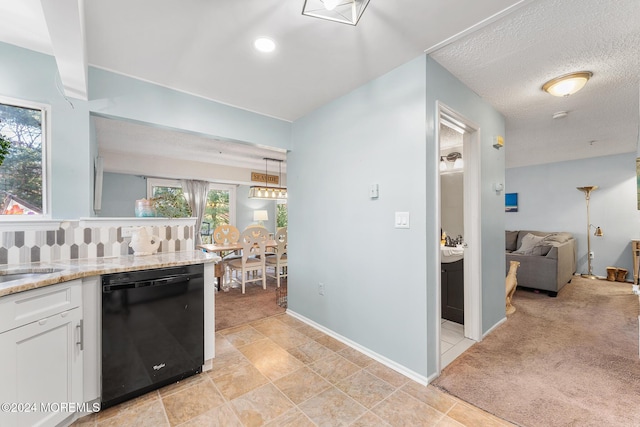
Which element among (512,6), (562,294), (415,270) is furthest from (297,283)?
(562,294)

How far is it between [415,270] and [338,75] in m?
1.74

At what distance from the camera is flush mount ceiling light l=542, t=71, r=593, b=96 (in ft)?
7.22

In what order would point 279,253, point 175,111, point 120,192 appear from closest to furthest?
point 175,111, point 279,253, point 120,192

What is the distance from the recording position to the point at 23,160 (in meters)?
1.92

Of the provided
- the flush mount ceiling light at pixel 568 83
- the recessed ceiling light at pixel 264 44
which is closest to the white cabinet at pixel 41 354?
the recessed ceiling light at pixel 264 44

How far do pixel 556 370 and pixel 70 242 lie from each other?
3917 millimetres

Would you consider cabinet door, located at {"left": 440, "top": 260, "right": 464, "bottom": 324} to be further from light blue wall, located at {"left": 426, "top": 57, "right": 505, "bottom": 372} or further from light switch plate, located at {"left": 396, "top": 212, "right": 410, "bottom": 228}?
light switch plate, located at {"left": 396, "top": 212, "right": 410, "bottom": 228}

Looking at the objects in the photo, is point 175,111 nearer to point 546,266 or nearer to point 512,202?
point 546,266

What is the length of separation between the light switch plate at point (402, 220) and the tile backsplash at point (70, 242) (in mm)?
2099

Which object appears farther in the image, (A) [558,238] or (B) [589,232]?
(B) [589,232]

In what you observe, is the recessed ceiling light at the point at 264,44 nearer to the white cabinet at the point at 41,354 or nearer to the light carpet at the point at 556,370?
the white cabinet at the point at 41,354

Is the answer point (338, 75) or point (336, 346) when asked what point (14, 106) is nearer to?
point (338, 75)

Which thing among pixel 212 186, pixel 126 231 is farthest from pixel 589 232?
pixel 212 186

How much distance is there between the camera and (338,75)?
90.7 inches
